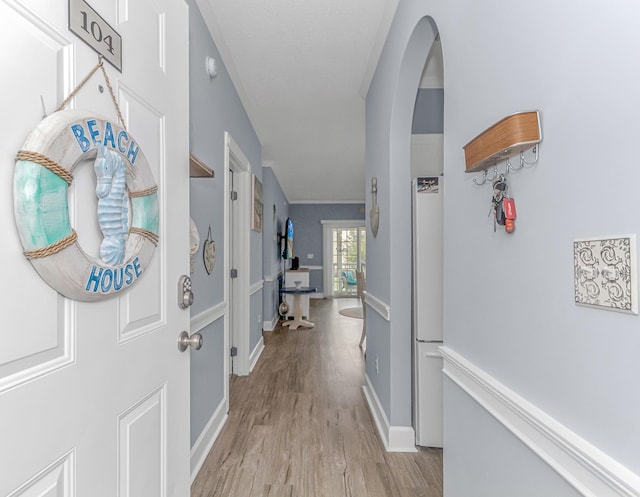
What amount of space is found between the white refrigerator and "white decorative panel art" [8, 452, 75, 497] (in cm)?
188

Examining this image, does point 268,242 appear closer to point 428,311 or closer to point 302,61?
point 302,61

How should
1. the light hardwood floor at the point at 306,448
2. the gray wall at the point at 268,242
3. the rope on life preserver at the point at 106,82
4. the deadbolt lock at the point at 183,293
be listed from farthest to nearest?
1. the gray wall at the point at 268,242
2. the light hardwood floor at the point at 306,448
3. the deadbolt lock at the point at 183,293
4. the rope on life preserver at the point at 106,82

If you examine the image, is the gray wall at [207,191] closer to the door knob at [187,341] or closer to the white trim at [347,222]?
the door knob at [187,341]

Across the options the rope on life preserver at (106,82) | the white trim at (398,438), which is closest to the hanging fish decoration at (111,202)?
the rope on life preserver at (106,82)

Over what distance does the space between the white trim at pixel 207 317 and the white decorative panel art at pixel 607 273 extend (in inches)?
66.3

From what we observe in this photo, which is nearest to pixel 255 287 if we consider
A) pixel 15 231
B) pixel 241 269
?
pixel 241 269

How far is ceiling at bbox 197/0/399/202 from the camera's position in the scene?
207 centimetres

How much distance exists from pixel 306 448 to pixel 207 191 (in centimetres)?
170

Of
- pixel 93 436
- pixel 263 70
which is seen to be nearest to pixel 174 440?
pixel 93 436

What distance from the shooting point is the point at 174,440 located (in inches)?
44.7

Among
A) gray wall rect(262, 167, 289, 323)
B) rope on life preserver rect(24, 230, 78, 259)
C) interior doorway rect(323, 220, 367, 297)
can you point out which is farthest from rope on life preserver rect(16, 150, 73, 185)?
interior doorway rect(323, 220, 367, 297)

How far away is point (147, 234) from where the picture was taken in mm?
943

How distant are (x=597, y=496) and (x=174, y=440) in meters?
1.09

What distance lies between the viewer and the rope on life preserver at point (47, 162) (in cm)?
59
